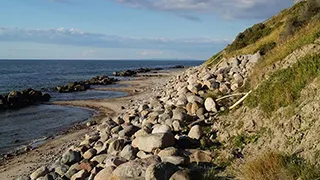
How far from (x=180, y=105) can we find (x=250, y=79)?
2.88 m

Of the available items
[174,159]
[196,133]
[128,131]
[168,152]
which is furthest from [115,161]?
[128,131]

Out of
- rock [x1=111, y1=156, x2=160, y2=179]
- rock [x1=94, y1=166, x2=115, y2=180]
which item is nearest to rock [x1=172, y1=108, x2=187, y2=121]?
rock [x1=94, y1=166, x2=115, y2=180]

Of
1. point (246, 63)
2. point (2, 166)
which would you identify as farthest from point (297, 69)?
point (2, 166)

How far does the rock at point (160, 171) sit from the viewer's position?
645cm

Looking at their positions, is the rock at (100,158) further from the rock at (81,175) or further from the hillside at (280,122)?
the hillside at (280,122)

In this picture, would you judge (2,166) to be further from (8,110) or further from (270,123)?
(8,110)

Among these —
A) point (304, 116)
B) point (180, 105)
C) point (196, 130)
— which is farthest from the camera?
point (180, 105)

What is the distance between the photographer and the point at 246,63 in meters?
18.9

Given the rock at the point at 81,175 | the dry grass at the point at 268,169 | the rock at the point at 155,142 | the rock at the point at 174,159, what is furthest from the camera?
the rock at the point at 81,175

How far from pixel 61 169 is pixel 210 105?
5139mm

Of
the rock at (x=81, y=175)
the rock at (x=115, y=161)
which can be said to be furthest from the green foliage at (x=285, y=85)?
the rock at (x=81, y=175)

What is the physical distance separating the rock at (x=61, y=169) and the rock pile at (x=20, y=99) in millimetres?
24256

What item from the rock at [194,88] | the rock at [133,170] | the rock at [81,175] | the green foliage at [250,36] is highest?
the green foliage at [250,36]

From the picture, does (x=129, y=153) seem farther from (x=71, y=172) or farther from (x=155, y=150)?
(x=71, y=172)
